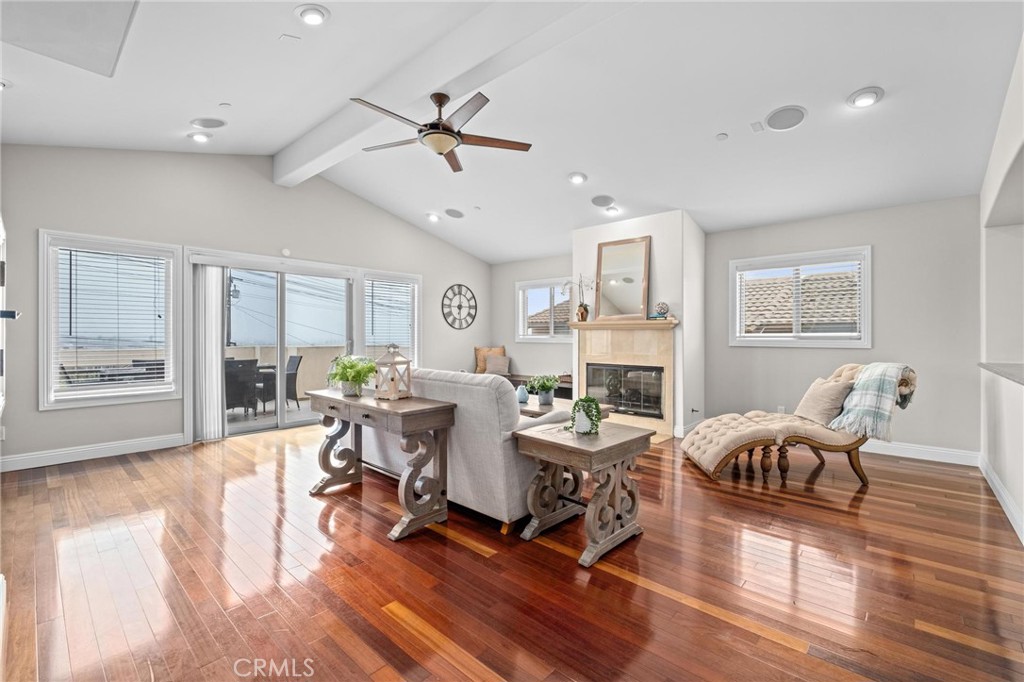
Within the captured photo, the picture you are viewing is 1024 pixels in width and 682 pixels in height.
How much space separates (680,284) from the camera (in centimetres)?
545

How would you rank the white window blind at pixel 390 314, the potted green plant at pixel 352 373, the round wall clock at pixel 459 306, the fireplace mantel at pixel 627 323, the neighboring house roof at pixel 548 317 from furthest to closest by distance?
the round wall clock at pixel 459 306 < the neighboring house roof at pixel 548 317 < the white window blind at pixel 390 314 < the fireplace mantel at pixel 627 323 < the potted green plant at pixel 352 373

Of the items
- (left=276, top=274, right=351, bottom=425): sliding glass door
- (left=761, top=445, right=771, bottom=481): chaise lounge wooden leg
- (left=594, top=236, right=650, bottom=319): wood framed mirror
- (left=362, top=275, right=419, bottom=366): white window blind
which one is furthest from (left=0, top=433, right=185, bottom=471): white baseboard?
(left=761, top=445, right=771, bottom=481): chaise lounge wooden leg

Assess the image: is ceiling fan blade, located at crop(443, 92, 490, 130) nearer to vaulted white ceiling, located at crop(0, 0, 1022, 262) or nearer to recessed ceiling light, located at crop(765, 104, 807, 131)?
vaulted white ceiling, located at crop(0, 0, 1022, 262)

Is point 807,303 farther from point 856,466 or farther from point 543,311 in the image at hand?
point 543,311

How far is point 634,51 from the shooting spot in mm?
3264

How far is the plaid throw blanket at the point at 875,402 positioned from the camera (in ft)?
12.1

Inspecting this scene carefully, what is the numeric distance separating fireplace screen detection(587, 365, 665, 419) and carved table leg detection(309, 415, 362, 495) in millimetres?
2977

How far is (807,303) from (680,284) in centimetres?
140

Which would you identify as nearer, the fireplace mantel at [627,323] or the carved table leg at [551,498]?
the carved table leg at [551,498]

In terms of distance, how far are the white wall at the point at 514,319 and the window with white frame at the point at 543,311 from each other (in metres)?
0.09

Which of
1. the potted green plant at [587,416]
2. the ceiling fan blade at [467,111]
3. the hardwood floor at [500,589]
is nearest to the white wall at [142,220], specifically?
the hardwood floor at [500,589]

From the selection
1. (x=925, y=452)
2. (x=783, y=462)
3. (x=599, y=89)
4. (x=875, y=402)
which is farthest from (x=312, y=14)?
(x=925, y=452)

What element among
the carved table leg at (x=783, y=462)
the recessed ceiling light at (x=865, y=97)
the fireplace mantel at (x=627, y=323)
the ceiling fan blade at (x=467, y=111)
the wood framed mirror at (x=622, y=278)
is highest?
the recessed ceiling light at (x=865, y=97)

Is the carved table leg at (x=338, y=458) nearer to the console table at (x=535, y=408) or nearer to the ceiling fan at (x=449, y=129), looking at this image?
the console table at (x=535, y=408)
